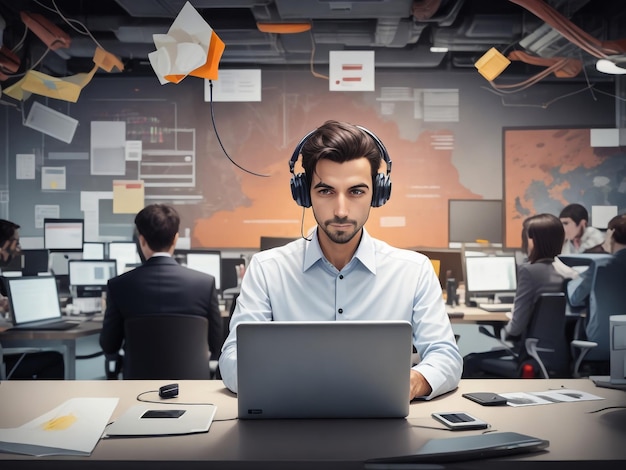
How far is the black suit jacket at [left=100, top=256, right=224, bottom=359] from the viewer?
295 cm

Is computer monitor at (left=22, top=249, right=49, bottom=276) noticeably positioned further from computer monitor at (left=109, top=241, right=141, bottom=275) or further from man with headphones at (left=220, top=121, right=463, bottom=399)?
man with headphones at (left=220, top=121, right=463, bottom=399)

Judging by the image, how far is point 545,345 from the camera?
3.56 meters

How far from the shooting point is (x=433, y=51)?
22.2 feet

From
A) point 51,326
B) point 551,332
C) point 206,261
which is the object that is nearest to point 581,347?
point 551,332

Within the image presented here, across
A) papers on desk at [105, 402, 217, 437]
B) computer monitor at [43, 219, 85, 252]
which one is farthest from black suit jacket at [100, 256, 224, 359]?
computer monitor at [43, 219, 85, 252]

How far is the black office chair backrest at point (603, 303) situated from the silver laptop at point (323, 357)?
105 inches

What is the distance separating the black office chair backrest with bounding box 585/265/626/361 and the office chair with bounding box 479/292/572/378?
0.14 metres

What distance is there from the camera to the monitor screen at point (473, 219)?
6.57 meters

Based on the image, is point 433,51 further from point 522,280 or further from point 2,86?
point 2,86

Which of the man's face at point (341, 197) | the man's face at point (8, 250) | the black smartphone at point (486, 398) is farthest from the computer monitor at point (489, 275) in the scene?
the man's face at point (8, 250)

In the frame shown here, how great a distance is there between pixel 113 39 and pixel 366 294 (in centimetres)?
543

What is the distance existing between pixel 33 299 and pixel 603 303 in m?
3.60

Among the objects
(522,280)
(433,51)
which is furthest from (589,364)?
(433,51)

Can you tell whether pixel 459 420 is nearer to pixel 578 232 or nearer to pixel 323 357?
pixel 323 357
